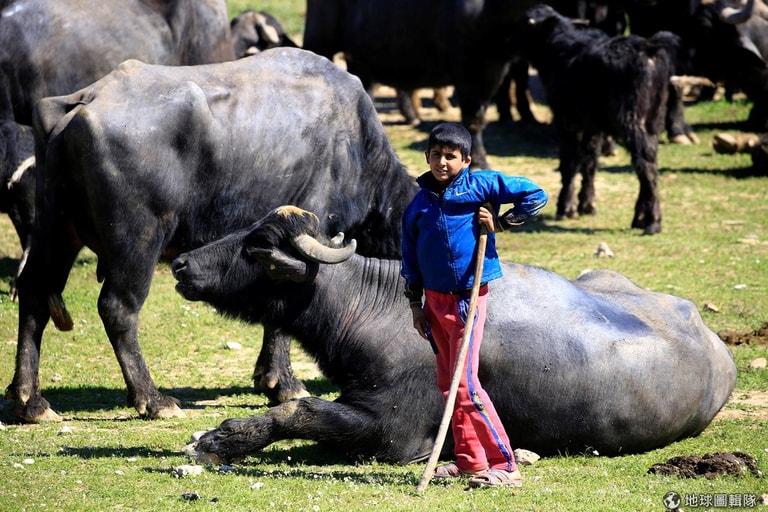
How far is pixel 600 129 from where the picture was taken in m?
14.1

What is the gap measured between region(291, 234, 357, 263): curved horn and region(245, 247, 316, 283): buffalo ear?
101mm

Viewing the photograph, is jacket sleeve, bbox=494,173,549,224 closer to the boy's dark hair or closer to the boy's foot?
the boy's dark hair

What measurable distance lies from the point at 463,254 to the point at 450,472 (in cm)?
116

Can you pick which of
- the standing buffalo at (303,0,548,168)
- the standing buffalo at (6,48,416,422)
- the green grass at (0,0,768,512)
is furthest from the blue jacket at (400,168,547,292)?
the standing buffalo at (303,0,548,168)

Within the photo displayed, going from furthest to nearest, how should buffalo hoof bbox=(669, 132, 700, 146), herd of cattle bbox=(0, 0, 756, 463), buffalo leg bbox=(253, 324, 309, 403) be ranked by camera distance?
buffalo hoof bbox=(669, 132, 700, 146) < buffalo leg bbox=(253, 324, 309, 403) < herd of cattle bbox=(0, 0, 756, 463)

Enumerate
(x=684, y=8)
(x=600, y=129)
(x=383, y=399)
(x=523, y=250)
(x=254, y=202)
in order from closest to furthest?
1. (x=383, y=399)
2. (x=254, y=202)
3. (x=523, y=250)
4. (x=600, y=129)
5. (x=684, y=8)

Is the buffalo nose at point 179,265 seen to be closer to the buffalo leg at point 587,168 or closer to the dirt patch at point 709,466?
the dirt patch at point 709,466

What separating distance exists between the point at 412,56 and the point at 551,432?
10.7m

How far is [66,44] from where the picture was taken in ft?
35.4

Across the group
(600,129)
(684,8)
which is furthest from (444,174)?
(684,8)

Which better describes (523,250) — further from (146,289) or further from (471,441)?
(471,441)

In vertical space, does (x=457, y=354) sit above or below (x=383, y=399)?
above

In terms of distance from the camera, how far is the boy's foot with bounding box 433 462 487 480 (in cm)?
613

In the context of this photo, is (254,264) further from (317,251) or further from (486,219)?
(486,219)
